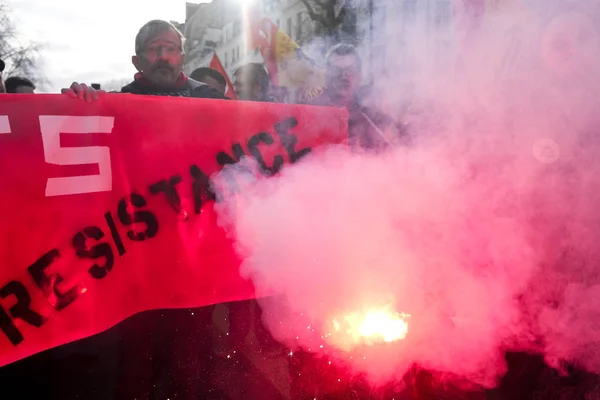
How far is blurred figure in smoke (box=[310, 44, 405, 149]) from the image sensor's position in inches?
118

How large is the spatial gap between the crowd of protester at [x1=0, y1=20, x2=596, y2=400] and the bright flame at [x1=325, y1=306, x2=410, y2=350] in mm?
183

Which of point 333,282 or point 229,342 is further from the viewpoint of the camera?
point 229,342

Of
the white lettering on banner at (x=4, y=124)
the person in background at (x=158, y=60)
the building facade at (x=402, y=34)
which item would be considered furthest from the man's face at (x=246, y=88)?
the white lettering on banner at (x=4, y=124)

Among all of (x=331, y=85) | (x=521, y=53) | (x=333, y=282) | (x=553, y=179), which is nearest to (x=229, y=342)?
(x=333, y=282)

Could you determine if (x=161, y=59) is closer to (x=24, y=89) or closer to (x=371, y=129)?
(x=371, y=129)

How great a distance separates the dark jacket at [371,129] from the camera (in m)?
2.97

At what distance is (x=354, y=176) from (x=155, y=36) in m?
1.54

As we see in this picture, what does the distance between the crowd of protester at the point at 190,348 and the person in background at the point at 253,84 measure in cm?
133

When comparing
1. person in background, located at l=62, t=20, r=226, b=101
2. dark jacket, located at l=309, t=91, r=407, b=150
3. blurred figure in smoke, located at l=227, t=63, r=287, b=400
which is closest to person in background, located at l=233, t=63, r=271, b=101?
person in background, located at l=62, t=20, r=226, b=101

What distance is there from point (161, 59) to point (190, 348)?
1910 millimetres

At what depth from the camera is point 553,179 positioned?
2.55m

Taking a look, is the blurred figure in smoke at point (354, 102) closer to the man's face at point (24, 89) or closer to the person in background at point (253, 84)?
the person in background at point (253, 84)

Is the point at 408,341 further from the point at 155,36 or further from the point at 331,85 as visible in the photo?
the point at 155,36

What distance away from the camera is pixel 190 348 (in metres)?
3.14
